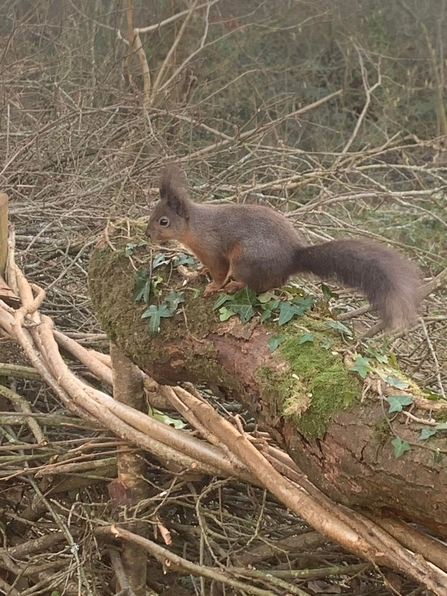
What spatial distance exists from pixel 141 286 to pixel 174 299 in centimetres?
14

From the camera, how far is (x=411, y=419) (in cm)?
149

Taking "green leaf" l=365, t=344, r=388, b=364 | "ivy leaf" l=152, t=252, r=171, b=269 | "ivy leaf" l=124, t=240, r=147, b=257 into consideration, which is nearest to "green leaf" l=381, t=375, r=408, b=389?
"green leaf" l=365, t=344, r=388, b=364

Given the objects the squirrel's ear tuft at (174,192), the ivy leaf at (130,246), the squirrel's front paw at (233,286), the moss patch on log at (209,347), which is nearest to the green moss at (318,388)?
the moss patch on log at (209,347)

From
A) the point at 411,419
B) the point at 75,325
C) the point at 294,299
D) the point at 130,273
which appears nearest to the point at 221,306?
the point at 294,299

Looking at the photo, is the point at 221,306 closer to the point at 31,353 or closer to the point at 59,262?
the point at 31,353

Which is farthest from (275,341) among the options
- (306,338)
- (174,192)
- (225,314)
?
(174,192)

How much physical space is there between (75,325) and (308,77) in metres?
7.28

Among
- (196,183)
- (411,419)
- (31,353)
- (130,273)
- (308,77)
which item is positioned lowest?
(308,77)

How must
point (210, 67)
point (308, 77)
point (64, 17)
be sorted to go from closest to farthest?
point (64, 17)
point (210, 67)
point (308, 77)

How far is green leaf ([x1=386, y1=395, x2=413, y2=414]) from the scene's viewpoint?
152 cm

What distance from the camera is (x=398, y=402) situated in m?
1.53

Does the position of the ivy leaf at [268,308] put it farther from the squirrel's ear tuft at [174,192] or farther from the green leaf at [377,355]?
the squirrel's ear tuft at [174,192]

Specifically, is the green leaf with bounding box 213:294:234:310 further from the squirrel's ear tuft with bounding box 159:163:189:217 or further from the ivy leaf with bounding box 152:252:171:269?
the squirrel's ear tuft with bounding box 159:163:189:217

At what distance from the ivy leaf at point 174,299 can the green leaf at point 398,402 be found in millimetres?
719
